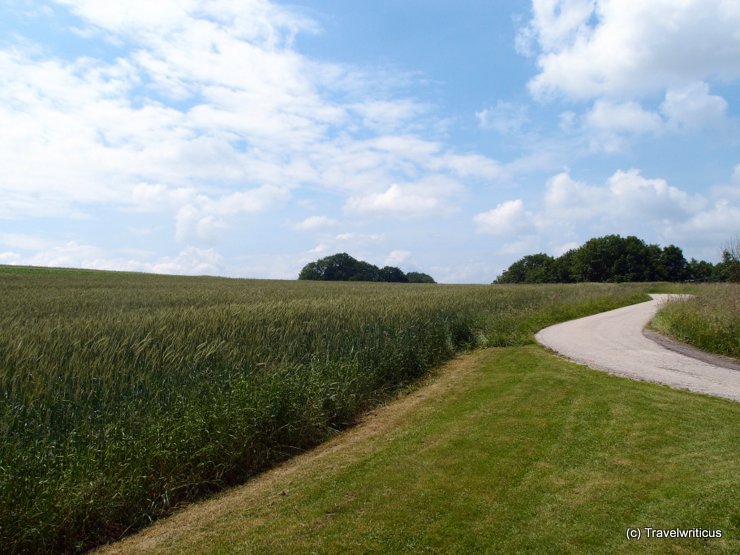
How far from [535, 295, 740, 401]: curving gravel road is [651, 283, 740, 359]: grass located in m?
0.79

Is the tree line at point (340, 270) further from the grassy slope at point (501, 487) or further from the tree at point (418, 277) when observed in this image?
the grassy slope at point (501, 487)

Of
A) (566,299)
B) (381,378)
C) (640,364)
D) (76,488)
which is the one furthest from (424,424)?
(566,299)

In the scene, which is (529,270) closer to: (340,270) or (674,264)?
(674,264)

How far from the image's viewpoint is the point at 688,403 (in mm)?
8094

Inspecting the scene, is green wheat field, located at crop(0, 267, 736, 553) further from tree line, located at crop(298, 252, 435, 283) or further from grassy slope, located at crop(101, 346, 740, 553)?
tree line, located at crop(298, 252, 435, 283)

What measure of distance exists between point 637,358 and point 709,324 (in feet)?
14.1

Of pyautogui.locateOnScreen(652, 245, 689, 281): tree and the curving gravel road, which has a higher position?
pyautogui.locateOnScreen(652, 245, 689, 281): tree

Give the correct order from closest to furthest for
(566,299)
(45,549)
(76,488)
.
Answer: (45,549) → (76,488) → (566,299)

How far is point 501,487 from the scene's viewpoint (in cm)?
530

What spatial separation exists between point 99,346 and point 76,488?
3.06 meters

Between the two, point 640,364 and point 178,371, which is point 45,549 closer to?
point 178,371

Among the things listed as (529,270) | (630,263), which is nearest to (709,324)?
(630,263)

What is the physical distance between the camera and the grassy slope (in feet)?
14.5

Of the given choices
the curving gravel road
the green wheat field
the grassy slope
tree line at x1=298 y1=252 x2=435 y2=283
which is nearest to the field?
the green wheat field
